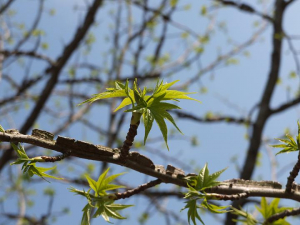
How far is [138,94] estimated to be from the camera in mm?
948

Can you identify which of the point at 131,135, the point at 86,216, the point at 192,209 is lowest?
the point at 86,216

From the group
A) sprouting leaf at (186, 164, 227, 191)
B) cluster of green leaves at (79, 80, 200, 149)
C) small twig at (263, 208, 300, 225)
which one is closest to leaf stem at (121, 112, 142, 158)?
cluster of green leaves at (79, 80, 200, 149)

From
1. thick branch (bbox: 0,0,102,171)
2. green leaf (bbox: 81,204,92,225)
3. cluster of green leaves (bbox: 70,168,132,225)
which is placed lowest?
green leaf (bbox: 81,204,92,225)

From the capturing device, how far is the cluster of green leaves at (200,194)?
973 millimetres

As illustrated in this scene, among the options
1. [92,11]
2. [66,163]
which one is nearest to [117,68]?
[66,163]

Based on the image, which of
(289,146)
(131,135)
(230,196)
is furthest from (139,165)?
(289,146)

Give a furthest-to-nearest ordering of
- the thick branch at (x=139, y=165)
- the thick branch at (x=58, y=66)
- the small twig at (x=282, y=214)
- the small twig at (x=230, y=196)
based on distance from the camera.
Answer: the thick branch at (x=58, y=66) → the small twig at (x=282, y=214) → the small twig at (x=230, y=196) → the thick branch at (x=139, y=165)

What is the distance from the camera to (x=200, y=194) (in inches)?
38.4

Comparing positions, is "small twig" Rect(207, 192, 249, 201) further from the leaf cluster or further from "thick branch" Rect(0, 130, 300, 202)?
the leaf cluster

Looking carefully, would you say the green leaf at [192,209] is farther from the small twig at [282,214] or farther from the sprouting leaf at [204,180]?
the small twig at [282,214]

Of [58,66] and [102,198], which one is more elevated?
[58,66]

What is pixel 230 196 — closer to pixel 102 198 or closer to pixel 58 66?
pixel 102 198

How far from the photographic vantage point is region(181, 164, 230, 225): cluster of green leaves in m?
0.97

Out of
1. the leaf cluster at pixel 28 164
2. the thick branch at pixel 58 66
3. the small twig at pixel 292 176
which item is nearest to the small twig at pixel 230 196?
the small twig at pixel 292 176
